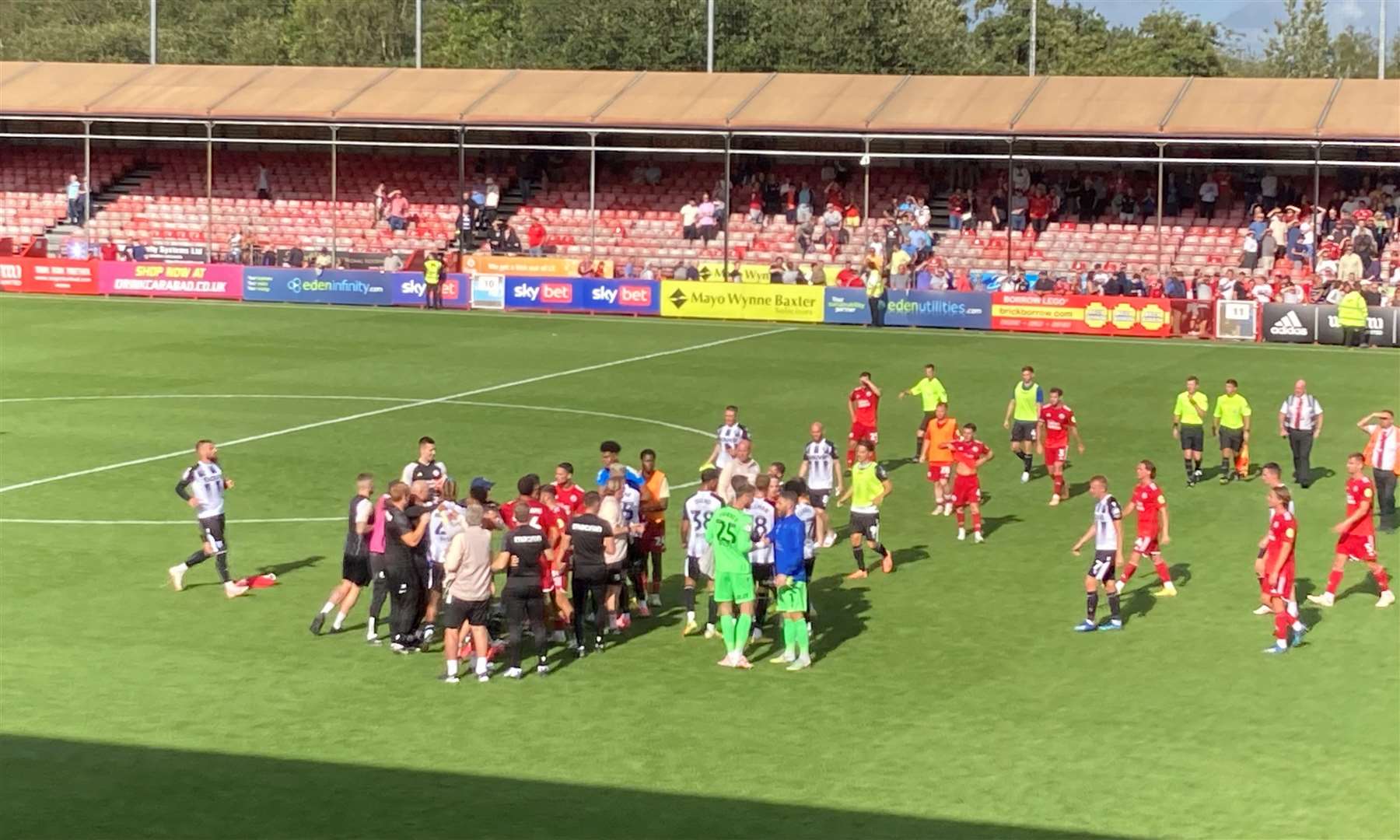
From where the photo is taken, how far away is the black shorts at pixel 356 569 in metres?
A: 19.6

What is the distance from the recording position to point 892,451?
31000 millimetres

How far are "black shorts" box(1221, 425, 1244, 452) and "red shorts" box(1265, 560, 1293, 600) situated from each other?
9129 mm

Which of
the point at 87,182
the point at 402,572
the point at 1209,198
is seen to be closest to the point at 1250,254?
the point at 1209,198

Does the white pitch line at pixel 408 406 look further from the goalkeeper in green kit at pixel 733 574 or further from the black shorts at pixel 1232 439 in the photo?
the black shorts at pixel 1232 439

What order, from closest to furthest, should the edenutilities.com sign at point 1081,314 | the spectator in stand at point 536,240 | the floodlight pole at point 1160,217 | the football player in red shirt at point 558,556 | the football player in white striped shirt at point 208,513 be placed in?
the football player in red shirt at point 558,556 → the football player in white striped shirt at point 208,513 → the edenutilities.com sign at point 1081,314 → the floodlight pole at point 1160,217 → the spectator in stand at point 536,240

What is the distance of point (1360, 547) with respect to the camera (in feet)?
68.0

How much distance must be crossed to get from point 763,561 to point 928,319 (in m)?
31.1

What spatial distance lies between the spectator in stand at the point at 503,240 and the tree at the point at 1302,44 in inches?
2385

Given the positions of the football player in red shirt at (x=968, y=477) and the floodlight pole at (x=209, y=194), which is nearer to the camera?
the football player in red shirt at (x=968, y=477)

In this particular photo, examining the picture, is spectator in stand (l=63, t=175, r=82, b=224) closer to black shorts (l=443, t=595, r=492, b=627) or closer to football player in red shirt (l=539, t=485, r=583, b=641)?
football player in red shirt (l=539, t=485, r=583, b=641)

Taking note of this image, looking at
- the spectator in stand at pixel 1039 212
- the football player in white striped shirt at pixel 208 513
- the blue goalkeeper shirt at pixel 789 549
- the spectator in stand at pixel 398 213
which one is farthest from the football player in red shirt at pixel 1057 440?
the spectator in stand at pixel 398 213

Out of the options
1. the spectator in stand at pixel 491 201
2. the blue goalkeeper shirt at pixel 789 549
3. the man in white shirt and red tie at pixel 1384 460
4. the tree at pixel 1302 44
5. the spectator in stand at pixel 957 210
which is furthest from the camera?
the tree at pixel 1302 44

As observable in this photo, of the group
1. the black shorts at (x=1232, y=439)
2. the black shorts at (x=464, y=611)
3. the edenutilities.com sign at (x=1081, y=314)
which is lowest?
the black shorts at (x=464, y=611)

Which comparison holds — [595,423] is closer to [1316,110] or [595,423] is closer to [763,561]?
[763,561]
